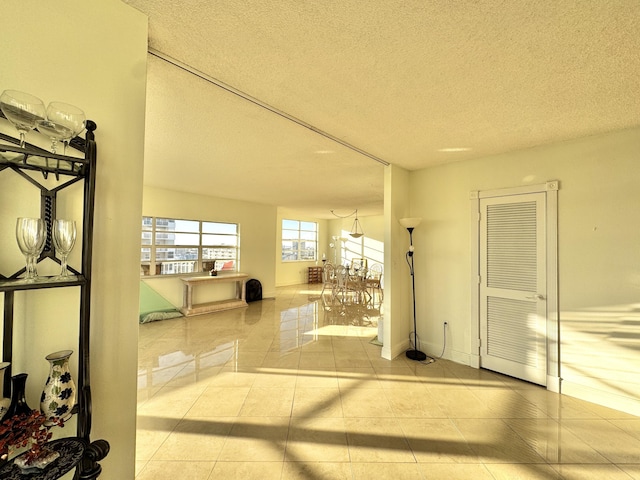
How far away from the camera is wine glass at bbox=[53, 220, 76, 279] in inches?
36.1

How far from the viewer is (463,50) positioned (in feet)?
4.54

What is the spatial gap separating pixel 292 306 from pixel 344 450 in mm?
4502

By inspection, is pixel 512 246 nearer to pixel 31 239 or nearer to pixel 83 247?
pixel 83 247

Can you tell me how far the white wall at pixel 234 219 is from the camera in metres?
5.29

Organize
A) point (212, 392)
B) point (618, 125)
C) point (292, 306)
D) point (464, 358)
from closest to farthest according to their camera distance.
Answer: point (618, 125) < point (212, 392) < point (464, 358) < point (292, 306)

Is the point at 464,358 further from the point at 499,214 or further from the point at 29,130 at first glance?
the point at 29,130

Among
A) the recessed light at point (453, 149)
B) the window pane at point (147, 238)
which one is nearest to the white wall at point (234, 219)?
the window pane at point (147, 238)

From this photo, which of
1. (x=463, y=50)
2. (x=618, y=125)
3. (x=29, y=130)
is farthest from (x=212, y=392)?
(x=618, y=125)

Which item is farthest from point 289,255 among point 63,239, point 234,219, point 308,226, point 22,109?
point 22,109

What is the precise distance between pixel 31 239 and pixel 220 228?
225 inches

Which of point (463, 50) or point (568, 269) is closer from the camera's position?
point (463, 50)

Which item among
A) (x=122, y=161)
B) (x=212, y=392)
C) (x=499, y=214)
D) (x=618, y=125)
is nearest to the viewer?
(x=122, y=161)

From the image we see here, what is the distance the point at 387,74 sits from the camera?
1592 millimetres

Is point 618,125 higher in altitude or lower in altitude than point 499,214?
higher
